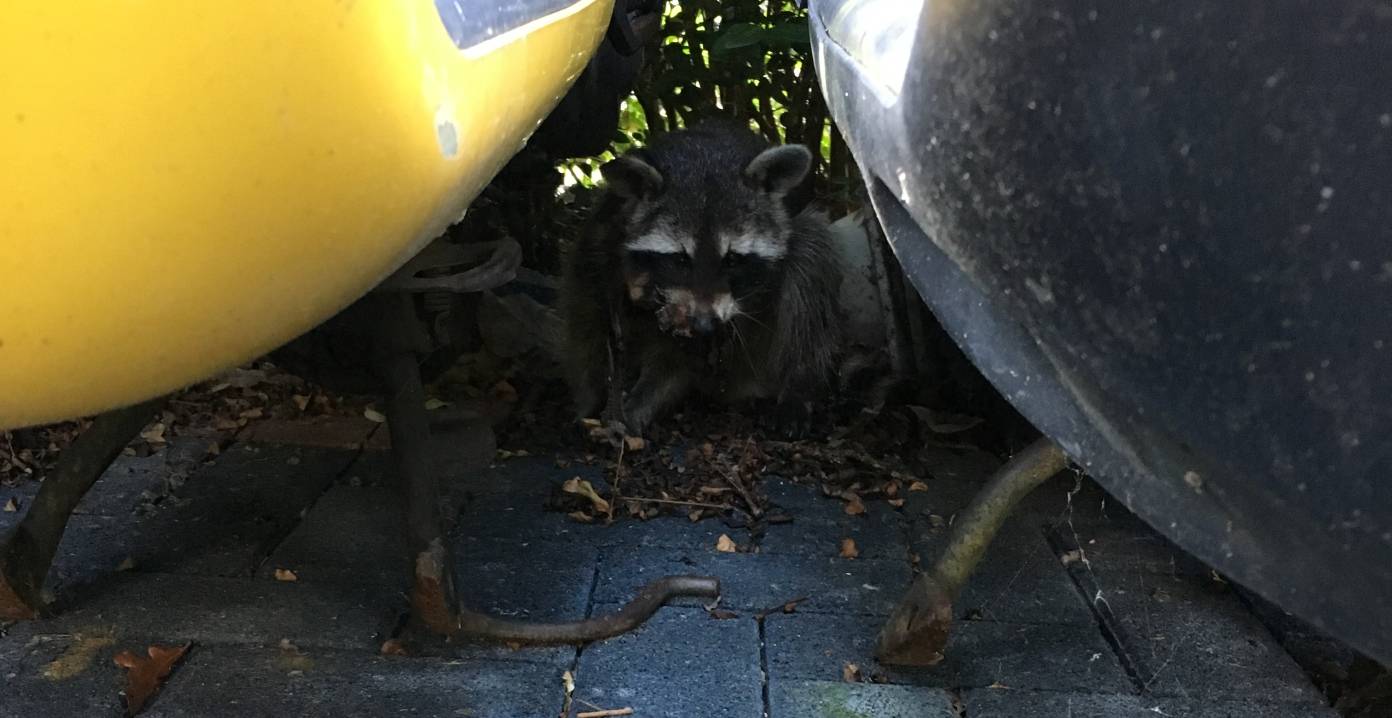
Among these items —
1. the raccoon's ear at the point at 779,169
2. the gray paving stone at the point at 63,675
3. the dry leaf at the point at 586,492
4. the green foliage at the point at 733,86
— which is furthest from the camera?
the green foliage at the point at 733,86

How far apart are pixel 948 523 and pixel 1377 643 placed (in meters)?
1.55

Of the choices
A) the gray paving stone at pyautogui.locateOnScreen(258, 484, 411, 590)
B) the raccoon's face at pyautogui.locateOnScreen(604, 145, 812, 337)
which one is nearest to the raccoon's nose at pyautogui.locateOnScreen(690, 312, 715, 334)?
the raccoon's face at pyautogui.locateOnScreen(604, 145, 812, 337)

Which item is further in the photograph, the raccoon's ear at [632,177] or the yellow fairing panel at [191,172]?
the raccoon's ear at [632,177]

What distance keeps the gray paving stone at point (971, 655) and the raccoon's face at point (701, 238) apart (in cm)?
114

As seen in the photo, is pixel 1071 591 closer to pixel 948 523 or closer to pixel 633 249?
pixel 948 523

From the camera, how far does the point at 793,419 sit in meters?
2.71

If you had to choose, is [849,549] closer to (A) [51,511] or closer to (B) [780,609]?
(B) [780,609]

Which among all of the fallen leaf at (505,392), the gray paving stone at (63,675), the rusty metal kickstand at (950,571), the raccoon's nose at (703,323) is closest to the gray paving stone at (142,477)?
the gray paving stone at (63,675)

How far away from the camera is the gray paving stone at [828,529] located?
2.00 metres

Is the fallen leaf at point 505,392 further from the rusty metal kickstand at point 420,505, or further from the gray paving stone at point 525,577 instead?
the rusty metal kickstand at point 420,505

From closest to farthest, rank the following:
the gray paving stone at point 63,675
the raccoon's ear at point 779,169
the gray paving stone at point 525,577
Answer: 1. the gray paving stone at point 63,675
2. the gray paving stone at point 525,577
3. the raccoon's ear at point 779,169

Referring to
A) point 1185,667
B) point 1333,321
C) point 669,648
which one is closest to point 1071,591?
point 1185,667

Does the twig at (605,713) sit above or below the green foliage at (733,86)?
below

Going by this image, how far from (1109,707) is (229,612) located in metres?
1.40
